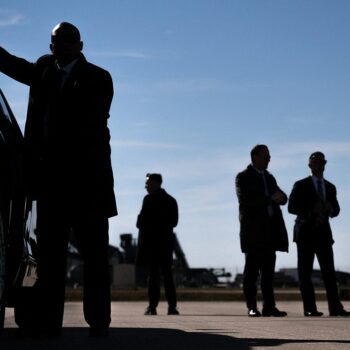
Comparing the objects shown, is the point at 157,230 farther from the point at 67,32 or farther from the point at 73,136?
the point at 67,32

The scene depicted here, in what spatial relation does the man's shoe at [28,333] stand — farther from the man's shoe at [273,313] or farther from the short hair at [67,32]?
the man's shoe at [273,313]

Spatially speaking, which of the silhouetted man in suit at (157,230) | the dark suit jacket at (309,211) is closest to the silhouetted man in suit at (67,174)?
the dark suit jacket at (309,211)

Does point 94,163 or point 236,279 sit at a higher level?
point 236,279

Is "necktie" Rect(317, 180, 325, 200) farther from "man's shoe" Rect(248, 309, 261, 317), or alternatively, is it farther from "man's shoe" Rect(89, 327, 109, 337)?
"man's shoe" Rect(89, 327, 109, 337)

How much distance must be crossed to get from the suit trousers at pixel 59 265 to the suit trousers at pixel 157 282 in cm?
657

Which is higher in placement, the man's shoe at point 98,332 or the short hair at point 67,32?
the short hair at point 67,32

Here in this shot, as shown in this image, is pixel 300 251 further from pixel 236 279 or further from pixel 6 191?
pixel 236 279

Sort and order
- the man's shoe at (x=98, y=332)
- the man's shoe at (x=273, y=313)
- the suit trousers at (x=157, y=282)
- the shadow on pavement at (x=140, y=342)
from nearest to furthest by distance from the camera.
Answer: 1. the shadow on pavement at (x=140, y=342)
2. the man's shoe at (x=98, y=332)
3. the man's shoe at (x=273, y=313)
4. the suit trousers at (x=157, y=282)

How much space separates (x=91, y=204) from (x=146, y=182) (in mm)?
6717

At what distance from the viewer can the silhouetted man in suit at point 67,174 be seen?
6.30 metres

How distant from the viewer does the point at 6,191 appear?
550 centimetres

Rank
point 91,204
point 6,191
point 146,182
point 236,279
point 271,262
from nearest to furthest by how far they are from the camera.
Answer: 1. point 6,191
2. point 91,204
3. point 271,262
4. point 146,182
5. point 236,279

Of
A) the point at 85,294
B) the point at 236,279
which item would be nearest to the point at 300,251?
the point at 85,294

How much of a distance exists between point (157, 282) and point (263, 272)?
2.23 metres
